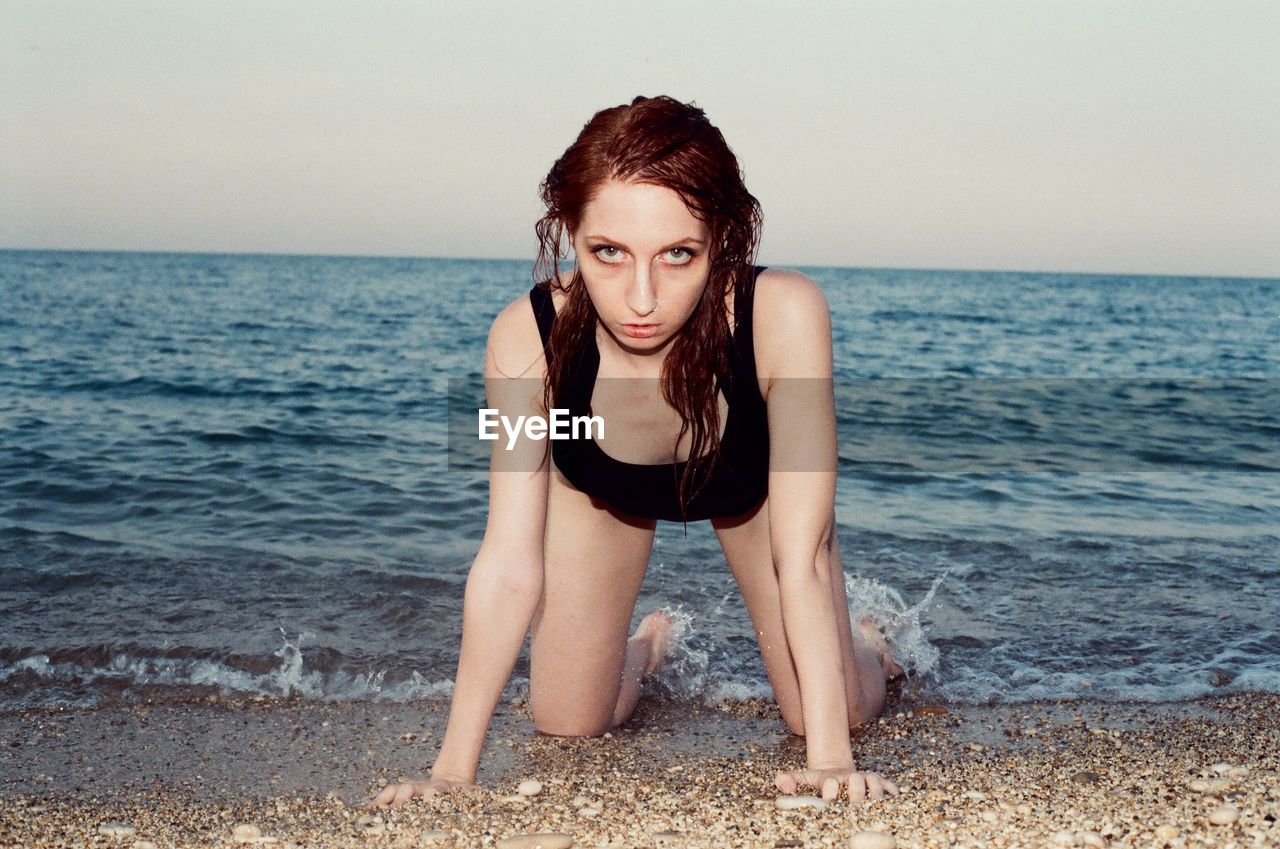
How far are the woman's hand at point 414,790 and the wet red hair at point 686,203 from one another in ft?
3.38

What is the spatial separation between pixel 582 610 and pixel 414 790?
1050 millimetres

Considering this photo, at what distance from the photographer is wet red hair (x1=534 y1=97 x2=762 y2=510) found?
9.04 feet

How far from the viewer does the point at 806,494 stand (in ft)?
10.3

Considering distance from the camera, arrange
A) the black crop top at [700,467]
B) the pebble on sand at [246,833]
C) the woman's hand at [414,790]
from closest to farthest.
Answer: the pebble on sand at [246,833] → the woman's hand at [414,790] → the black crop top at [700,467]

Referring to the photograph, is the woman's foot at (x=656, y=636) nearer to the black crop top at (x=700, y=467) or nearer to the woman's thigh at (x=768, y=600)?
the woman's thigh at (x=768, y=600)

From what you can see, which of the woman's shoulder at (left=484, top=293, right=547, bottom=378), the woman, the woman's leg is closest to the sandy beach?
the woman's leg

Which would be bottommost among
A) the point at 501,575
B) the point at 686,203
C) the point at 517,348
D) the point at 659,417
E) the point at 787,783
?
the point at 787,783

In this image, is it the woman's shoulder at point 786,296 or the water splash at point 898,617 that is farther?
the water splash at point 898,617

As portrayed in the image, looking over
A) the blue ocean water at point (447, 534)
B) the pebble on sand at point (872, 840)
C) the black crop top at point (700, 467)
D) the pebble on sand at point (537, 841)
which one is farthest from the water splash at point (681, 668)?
the pebble on sand at point (872, 840)

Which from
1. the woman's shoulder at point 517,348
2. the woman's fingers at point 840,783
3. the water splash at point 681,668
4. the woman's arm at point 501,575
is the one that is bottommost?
the water splash at point 681,668

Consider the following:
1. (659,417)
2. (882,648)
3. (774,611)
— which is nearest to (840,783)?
(774,611)

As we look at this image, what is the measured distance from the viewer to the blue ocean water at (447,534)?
15.9 ft

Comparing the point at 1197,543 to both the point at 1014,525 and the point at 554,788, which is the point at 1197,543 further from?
the point at 554,788

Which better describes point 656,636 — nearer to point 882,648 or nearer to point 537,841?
point 882,648
